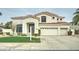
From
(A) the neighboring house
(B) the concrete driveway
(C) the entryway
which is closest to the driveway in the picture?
(B) the concrete driveway

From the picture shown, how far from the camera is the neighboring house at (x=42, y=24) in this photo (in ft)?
19.7

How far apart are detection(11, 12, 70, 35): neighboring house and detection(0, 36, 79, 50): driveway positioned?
130 millimetres

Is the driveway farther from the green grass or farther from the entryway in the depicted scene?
the entryway

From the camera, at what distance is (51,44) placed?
19.6 feet

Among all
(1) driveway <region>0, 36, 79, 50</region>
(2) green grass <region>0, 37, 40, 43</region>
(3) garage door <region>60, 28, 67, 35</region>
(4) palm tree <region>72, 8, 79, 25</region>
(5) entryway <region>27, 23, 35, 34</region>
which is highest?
(4) palm tree <region>72, 8, 79, 25</region>

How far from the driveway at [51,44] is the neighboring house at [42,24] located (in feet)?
0.43

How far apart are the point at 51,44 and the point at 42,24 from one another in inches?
18.3

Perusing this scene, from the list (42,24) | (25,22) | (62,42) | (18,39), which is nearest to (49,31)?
(42,24)

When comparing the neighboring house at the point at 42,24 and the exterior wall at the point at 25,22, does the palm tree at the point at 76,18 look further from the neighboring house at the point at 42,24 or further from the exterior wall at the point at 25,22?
the exterior wall at the point at 25,22

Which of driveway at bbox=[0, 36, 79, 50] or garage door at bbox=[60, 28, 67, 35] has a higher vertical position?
garage door at bbox=[60, 28, 67, 35]

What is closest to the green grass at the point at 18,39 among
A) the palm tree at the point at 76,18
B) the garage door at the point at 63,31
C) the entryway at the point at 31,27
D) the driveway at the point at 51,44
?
the driveway at the point at 51,44

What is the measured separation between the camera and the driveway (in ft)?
19.5

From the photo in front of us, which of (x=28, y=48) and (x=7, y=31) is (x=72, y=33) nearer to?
(x=28, y=48)
